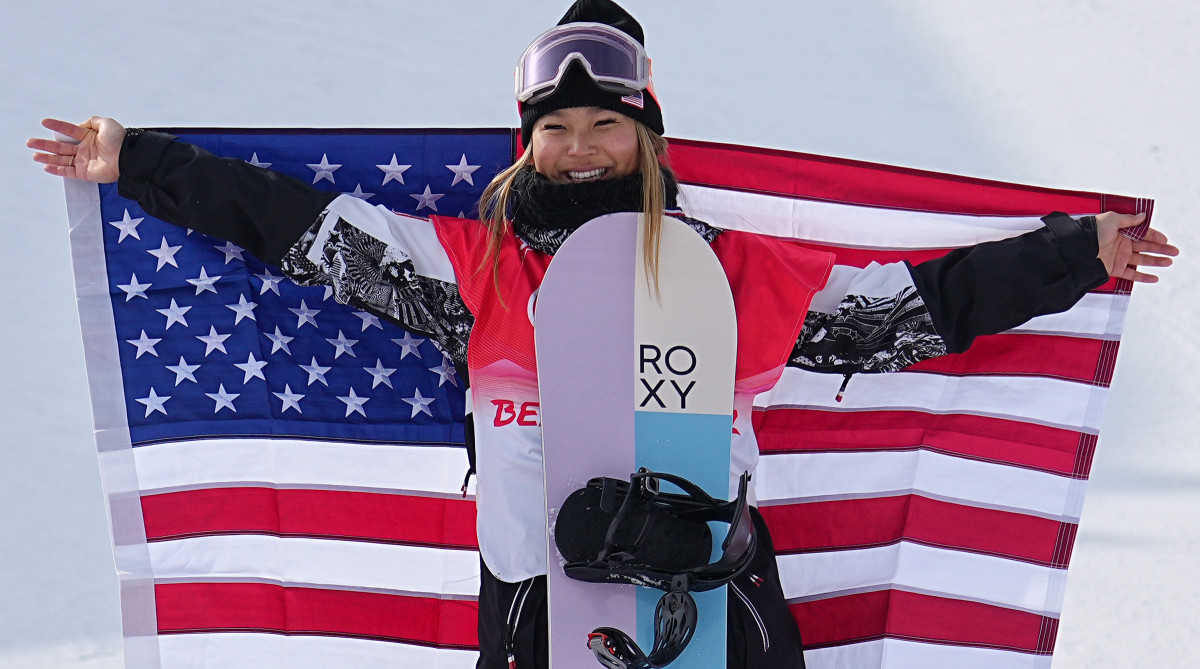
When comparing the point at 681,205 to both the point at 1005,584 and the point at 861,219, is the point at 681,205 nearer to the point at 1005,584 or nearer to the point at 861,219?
the point at 861,219

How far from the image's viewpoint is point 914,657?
1.99 metres

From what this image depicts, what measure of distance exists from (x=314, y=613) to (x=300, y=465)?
300mm

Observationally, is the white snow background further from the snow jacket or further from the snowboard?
the snowboard

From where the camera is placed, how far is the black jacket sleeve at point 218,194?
1.66m

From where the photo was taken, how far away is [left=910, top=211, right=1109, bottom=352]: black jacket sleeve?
1.67 m

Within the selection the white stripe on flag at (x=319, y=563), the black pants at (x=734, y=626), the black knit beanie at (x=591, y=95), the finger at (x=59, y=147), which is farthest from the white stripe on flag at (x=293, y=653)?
the black knit beanie at (x=591, y=95)

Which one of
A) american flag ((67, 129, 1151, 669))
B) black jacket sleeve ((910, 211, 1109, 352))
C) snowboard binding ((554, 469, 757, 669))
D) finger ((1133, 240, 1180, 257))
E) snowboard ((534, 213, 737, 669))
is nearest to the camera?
snowboard binding ((554, 469, 757, 669))

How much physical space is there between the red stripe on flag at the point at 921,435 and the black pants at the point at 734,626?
422mm

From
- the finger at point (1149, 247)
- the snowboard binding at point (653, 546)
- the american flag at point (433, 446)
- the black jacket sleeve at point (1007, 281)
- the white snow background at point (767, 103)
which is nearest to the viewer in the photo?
the snowboard binding at point (653, 546)

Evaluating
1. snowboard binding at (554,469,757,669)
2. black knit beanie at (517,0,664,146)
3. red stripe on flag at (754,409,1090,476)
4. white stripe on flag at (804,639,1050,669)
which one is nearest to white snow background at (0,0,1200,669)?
white stripe on flag at (804,639,1050,669)

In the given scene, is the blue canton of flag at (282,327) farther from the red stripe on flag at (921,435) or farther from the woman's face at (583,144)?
the red stripe on flag at (921,435)

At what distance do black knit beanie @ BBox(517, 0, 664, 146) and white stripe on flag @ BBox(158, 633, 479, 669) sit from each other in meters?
1.03

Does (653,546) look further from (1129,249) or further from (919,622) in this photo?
(1129,249)

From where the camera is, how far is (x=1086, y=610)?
2.45m
